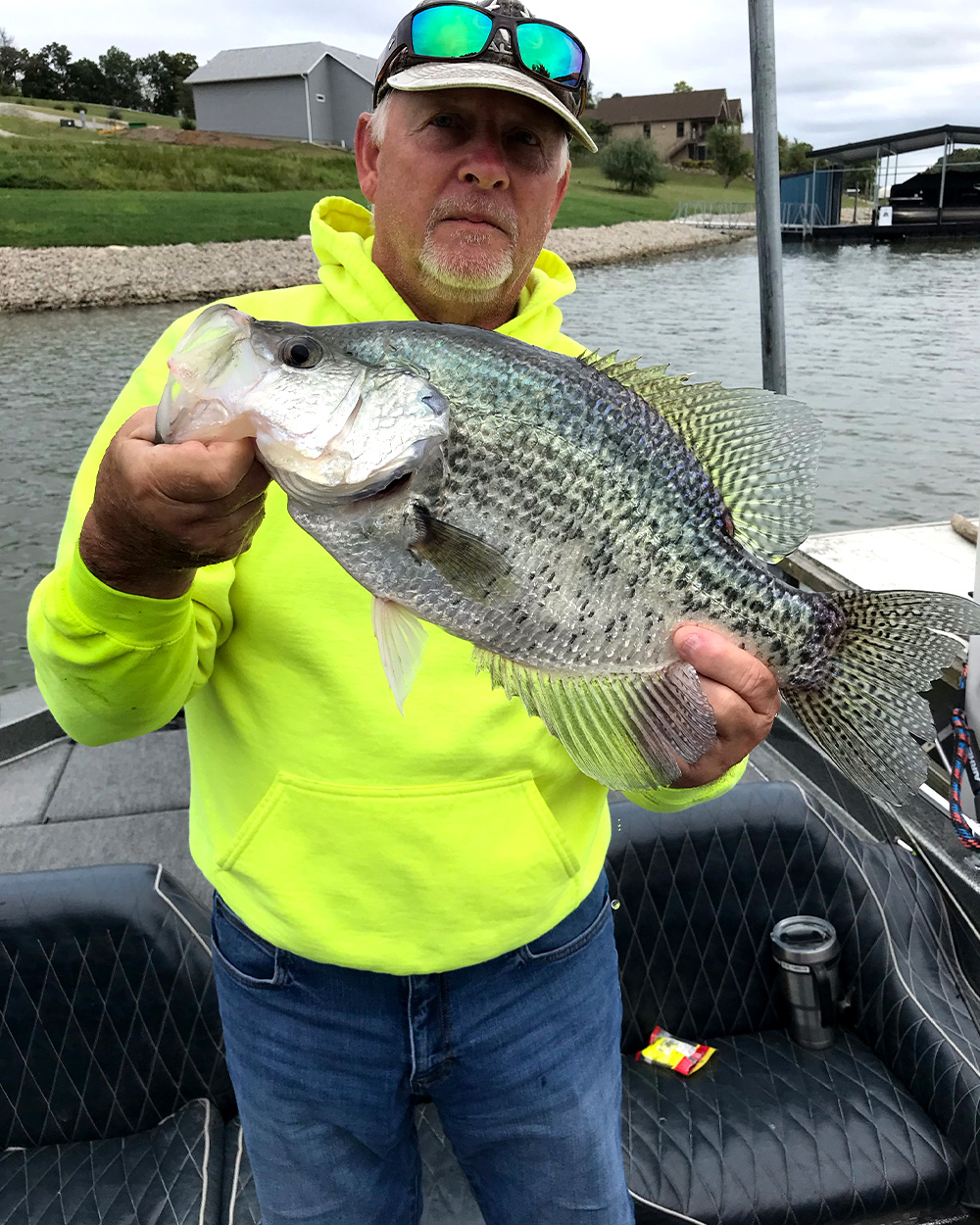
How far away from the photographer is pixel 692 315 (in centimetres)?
2769

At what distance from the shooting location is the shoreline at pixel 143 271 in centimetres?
2944

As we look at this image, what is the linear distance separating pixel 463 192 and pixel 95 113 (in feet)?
311

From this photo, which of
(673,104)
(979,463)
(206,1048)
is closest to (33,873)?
(206,1048)

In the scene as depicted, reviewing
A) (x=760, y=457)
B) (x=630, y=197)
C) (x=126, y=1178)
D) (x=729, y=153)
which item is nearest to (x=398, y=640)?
(x=760, y=457)

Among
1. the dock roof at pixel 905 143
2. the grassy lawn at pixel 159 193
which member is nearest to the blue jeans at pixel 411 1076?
the grassy lawn at pixel 159 193

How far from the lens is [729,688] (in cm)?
162

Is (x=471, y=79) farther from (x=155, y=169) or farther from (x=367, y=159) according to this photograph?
(x=155, y=169)

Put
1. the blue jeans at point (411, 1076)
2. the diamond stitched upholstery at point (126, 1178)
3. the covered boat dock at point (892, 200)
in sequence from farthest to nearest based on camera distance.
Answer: the covered boat dock at point (892, 200)
the diamond stitched upholstery at point (126, 1178)
the blue jeans at point (411, 1076)

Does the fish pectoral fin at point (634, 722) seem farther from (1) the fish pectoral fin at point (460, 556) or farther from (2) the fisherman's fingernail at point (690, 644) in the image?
(1) the fish pectoral fin at point (460, 556)

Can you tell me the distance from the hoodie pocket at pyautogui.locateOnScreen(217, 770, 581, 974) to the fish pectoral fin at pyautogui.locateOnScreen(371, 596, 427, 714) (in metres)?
0.42

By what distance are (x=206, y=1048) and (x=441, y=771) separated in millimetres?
2030

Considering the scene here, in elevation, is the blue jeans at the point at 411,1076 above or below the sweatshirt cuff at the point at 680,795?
below

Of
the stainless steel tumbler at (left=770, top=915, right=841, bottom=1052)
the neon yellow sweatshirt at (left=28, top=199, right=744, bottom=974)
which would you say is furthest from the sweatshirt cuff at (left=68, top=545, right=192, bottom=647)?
the stainless steel tumbler at (left=770, top=915, right=841, bottom=1052)

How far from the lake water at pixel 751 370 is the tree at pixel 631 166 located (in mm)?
35429
